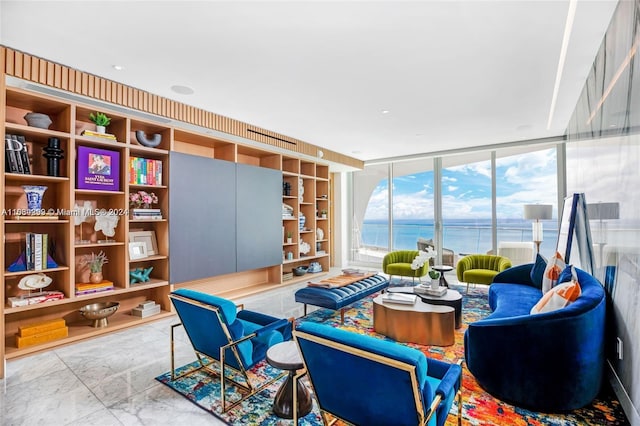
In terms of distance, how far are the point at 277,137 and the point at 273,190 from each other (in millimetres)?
951

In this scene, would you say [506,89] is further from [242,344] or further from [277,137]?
[242,344]

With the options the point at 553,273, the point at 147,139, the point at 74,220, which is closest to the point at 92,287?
the point at 74,220

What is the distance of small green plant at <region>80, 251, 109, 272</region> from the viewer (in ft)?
11.6

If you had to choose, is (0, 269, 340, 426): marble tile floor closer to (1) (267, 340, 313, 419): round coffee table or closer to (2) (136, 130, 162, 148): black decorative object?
(1) (267, 340, 313, 419): round coffee table

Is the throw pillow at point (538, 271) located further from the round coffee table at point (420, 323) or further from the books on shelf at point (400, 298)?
the books on shelf at point (400, 298)

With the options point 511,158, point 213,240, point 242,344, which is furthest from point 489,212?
point 242,344

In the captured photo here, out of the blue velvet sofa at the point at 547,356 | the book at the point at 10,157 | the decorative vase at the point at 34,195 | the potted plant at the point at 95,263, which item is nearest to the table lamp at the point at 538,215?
the blue velvet sofa at the point at 547,356

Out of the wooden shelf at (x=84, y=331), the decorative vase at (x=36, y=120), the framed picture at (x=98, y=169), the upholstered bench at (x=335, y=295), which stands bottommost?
the wooden shelf at (x=84, y=331)

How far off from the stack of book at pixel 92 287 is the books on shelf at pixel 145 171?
1.23 metres

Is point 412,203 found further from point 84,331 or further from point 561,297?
point 84,331

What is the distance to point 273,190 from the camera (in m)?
5.62

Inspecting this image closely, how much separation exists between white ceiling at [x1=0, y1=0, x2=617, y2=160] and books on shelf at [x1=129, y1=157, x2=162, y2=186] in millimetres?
877

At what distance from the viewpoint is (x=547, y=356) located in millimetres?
2072

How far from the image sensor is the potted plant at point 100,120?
11.5 feet
